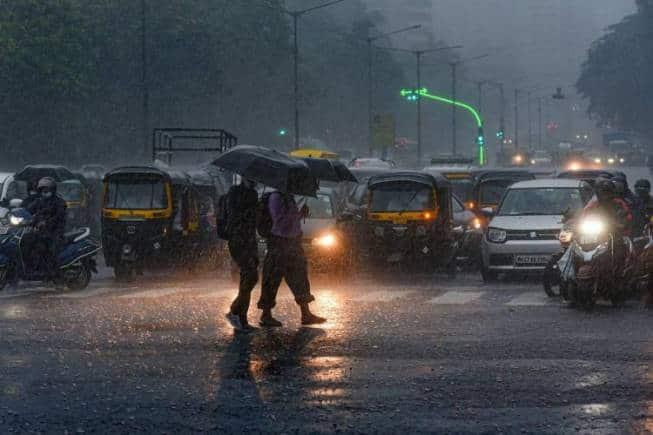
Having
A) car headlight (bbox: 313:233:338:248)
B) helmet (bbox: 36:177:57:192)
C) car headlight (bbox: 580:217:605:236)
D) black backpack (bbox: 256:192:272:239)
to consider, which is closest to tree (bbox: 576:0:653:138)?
car headlight (bbox: 313:233:338:248)

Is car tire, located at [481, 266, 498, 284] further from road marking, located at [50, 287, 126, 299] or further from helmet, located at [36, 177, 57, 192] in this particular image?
helmet, located at [36, 177, 57, 192]

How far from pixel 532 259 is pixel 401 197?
11.5 ft

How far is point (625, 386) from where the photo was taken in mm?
10984

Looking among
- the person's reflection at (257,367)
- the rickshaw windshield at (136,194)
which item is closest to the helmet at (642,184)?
the person's reflection at (257,367)

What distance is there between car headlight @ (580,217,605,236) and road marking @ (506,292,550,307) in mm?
1214

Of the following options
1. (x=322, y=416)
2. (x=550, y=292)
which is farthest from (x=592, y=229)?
(x=322, y=416)

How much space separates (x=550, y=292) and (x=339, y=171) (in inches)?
138

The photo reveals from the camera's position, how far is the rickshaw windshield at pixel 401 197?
2570cm

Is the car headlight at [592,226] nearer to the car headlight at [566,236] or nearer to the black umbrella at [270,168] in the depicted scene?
the car headlight at [566,236]

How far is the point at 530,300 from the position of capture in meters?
19.3

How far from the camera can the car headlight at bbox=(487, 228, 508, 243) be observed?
23.4 meters

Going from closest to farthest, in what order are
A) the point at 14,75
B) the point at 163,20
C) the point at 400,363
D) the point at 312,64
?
the point at 400,363, the point at 14,75, the point at 163,20, the point at 312,64

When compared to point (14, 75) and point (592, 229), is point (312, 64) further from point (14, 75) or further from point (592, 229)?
point (592, 229)

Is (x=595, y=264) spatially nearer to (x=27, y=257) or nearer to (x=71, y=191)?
(x=27, y=257)
